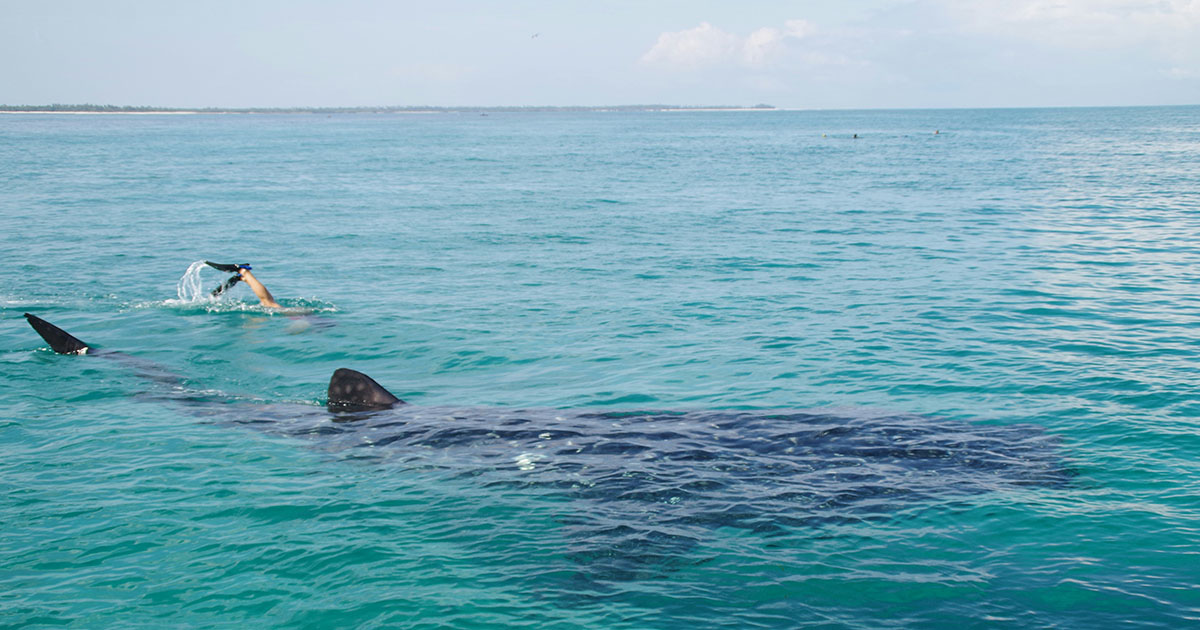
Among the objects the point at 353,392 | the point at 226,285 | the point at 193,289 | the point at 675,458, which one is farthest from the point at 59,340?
the point at 675,458

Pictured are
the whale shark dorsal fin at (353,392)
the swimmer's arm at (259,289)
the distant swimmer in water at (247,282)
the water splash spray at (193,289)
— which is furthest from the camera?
the water splash spray at (193,289)

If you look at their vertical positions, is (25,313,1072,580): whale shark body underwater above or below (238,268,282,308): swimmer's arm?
below

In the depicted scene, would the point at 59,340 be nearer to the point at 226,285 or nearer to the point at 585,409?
the point at 226,285

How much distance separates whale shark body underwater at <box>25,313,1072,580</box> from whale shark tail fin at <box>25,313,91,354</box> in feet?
14.8

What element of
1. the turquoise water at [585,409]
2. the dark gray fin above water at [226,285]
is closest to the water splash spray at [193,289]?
the turquoise water at [585,409]

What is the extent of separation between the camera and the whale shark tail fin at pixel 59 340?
16500 millimetres

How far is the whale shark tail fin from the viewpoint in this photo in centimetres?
1650

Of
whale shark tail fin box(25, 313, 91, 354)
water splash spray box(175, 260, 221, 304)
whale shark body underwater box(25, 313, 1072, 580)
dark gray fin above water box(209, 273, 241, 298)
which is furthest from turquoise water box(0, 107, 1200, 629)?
dark gray fin above water box(209, 273, 241, 298)

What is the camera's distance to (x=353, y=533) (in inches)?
373

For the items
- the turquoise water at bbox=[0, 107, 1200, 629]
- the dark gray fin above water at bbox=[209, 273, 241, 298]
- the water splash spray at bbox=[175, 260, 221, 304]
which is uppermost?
the dark gray fin above water at bbox=[209, 273, 241, 298]

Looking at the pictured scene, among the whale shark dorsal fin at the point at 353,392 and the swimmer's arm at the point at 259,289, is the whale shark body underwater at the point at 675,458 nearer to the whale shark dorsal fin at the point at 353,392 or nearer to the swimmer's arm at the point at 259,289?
the whale shark dorsal fin at the point at 353,392

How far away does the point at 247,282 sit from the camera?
19328mm

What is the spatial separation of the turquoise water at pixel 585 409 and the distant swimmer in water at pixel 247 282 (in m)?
0.65

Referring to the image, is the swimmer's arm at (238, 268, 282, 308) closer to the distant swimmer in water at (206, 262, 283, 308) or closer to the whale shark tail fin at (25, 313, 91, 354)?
the distant swimmer in water at (206, 262, 283, 308)
